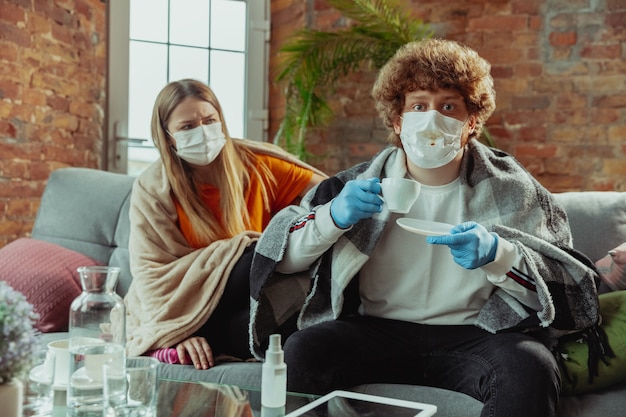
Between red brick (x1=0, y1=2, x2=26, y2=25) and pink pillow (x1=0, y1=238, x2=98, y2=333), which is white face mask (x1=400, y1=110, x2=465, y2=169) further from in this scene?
red brick (x1=0, y1=2, x2=26, y2=25)

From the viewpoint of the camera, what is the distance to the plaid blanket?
163 cm

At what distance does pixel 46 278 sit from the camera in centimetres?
221

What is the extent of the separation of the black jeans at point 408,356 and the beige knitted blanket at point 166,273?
39 cm

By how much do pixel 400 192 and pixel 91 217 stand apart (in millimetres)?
1326

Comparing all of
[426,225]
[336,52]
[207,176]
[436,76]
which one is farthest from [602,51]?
[426,225]

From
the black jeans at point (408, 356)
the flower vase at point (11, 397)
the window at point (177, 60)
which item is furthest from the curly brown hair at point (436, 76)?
the window at point (177, 60)

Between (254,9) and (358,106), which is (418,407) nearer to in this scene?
(358,106)

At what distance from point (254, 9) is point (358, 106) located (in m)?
0.78

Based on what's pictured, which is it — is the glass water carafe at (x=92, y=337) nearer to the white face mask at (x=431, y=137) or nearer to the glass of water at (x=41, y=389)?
the glass of water at (x=41, y=389)

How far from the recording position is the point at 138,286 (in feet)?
6.69

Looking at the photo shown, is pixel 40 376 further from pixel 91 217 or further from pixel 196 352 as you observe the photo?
pixel 91 217

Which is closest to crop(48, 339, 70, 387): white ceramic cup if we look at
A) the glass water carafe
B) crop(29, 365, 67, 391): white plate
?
crop(29, 365, 67, 391): white plate

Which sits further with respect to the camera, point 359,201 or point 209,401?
point 359,201

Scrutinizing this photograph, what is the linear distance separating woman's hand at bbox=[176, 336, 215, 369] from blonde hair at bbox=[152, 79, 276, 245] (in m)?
0.30
